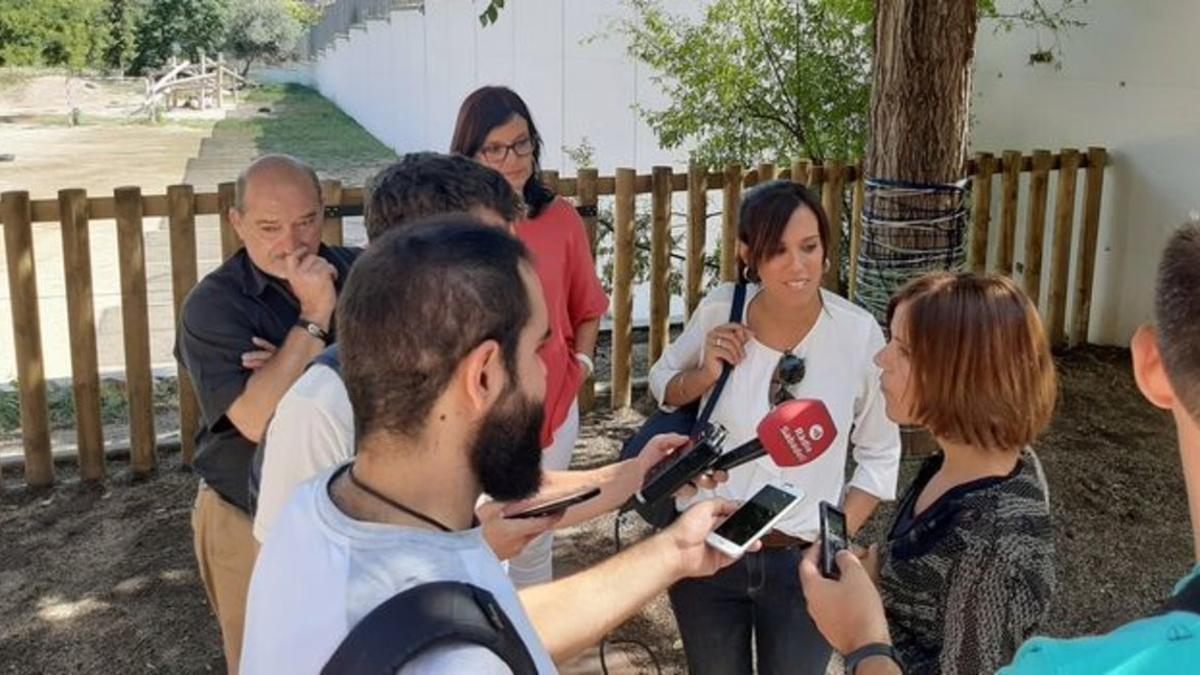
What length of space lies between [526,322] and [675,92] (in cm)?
648

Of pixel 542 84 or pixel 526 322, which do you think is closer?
pixel 526 322

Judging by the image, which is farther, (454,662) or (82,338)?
(82,338)

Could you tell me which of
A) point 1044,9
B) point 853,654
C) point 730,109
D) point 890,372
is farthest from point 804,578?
point 1044,9

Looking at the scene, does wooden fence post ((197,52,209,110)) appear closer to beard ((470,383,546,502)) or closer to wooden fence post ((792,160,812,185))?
wooden fence post ((792,160,812,185))

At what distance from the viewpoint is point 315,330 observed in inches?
107

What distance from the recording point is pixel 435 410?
150 cm

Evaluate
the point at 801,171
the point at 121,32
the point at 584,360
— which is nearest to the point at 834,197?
the point at 801,171

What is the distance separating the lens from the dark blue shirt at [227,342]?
271 cm

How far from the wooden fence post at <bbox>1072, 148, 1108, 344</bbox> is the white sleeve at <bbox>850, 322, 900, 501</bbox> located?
4894 mm

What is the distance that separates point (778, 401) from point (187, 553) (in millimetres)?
3022

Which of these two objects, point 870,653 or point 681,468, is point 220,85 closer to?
point 681,468

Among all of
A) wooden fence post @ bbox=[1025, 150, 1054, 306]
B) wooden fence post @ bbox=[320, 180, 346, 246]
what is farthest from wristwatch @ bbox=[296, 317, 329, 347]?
wooden fence post @ bbox=[1025, 150, 1054, 306]

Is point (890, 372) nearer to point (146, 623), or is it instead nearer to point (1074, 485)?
point (146, 623)

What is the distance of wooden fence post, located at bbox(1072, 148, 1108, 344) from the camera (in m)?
7.19
